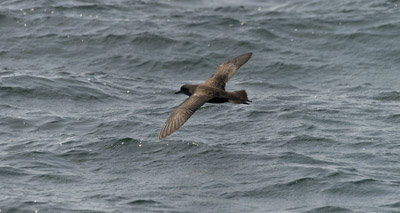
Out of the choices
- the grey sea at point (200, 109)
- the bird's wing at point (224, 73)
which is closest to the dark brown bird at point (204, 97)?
the bird's wing at point (224, 73)

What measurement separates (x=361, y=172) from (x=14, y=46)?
947 cm

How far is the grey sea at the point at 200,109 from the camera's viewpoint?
34.0 feet

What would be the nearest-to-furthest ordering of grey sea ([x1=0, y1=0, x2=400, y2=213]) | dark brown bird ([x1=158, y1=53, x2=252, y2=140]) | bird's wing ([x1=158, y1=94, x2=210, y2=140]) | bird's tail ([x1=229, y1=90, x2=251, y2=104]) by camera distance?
grey sea ([x1=0, y1=0, x2=400, y2=213]) < bird's wing ([x1=158, y1=94, x2=210, y2=140]) < dark brown bird ([x1=158, y1=53, x2=252, y2=140]) < bird's tail ([x1=229, y1=90, x2=251, y2=104])

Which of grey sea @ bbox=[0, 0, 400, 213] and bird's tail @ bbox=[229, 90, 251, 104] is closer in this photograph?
grey sea @ bbox=[0, 0, 400, 213]

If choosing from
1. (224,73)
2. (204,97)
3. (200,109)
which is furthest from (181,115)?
(200,109)

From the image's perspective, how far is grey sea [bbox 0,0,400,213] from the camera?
34.0ft

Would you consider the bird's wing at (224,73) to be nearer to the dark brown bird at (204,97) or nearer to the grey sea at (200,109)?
the dark brown bird at (204,97)

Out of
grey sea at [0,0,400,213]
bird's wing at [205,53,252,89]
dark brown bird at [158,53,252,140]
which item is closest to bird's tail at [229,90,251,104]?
dark brown bird at [158,53,252,140]

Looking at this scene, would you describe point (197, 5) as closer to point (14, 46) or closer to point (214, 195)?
point (14, 46)

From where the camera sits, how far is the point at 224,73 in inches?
514

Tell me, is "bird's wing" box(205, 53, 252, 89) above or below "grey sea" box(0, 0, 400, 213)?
above

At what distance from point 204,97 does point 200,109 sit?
2.73 metres

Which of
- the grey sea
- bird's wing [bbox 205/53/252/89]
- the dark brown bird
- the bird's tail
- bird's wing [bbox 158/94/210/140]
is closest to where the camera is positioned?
the grey sea

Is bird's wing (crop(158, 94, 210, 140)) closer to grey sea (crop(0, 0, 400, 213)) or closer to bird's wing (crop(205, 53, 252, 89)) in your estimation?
grey sea (crop(0, 0, 400, 213))
